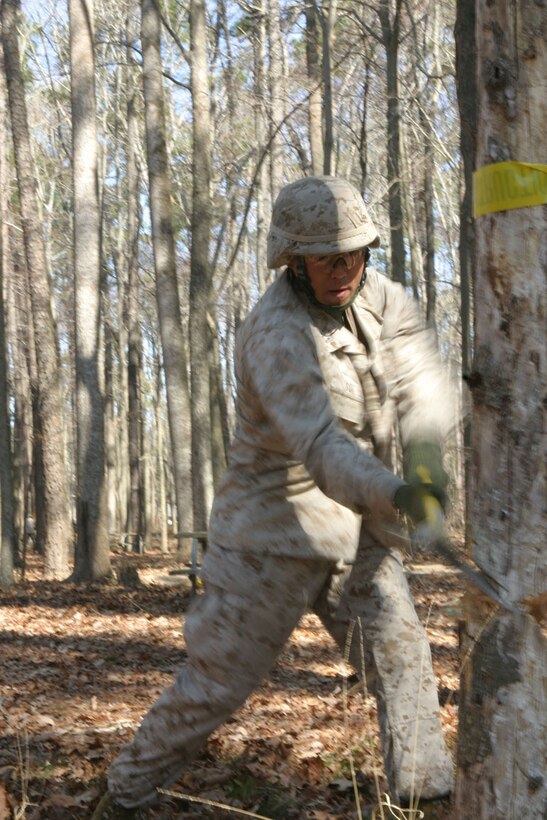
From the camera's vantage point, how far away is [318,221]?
3408 mm

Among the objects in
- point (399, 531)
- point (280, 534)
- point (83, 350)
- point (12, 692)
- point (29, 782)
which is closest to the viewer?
point (399, 531)

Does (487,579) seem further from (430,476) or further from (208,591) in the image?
(208,591)

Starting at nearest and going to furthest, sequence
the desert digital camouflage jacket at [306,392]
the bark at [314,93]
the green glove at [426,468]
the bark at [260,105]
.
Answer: the green glove at [426,468], the desert digital camouflage jacket at [306,392], the bark at [314,93], the bark at [260,105]

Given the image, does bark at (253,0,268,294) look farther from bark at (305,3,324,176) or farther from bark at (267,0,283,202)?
bark at (305,3,324,176)

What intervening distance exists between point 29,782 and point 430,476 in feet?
9.16

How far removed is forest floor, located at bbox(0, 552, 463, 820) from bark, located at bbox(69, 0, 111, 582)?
2.38 m

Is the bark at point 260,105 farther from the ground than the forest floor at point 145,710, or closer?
farther from the ground

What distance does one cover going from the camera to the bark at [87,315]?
13891 millimetres

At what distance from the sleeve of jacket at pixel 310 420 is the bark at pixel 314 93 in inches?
563

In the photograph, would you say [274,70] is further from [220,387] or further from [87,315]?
[87,315]

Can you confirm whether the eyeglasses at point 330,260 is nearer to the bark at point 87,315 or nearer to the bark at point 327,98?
the bark at point 87,315

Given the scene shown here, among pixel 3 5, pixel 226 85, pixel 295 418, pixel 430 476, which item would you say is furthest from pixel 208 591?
pixel 226 85

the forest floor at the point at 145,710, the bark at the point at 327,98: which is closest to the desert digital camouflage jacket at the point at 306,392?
the forest floor at the point at 145,710

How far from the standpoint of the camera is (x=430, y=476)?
9.43 ft
